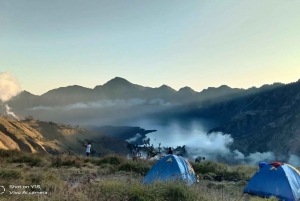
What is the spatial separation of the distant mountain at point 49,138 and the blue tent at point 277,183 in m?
45.5

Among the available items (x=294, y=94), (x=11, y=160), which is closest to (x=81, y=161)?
(x=11, y=160)

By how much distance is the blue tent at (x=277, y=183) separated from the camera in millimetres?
10148

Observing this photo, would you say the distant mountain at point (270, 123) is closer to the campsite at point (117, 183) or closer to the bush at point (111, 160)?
the bush at point (111, 160)

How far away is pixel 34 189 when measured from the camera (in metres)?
8.42

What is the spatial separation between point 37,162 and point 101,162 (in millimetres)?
4397

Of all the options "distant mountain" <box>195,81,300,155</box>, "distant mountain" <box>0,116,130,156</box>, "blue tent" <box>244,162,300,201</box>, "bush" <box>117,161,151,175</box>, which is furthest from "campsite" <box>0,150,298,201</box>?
"distant mountain" <box>195,81,300,155</box>

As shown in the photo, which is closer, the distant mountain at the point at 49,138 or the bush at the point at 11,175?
the bush at the point at 11,175

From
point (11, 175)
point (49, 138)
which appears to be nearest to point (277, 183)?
point (11, 175)

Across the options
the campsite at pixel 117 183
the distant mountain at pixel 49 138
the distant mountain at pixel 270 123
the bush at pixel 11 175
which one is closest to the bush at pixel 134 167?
the campsite at pixel 117 183

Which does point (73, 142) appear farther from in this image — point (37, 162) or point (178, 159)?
point (178, 159)

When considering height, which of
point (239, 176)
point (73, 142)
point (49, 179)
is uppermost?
point (49, 179)

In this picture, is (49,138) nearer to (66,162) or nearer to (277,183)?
(66,162)

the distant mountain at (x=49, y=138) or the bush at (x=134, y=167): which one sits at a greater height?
the bush at (x=134, y=167)

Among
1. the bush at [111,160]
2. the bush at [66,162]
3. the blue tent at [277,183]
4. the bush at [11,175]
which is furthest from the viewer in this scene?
the bush at [111,160]
